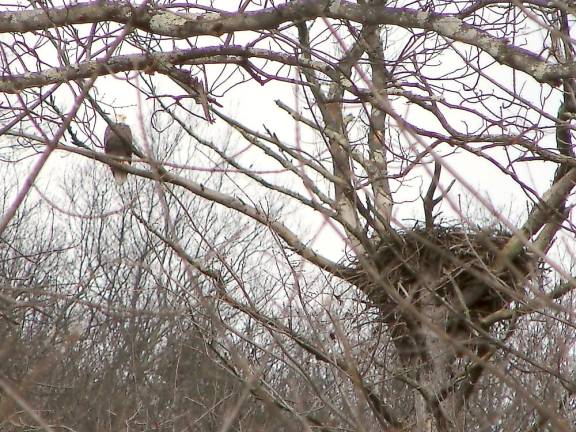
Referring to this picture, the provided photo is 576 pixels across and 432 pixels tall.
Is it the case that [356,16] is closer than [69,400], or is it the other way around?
Answer: [356,16]

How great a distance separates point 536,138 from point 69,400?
4.30 meters

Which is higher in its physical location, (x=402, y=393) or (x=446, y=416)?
(x=402, y=393)

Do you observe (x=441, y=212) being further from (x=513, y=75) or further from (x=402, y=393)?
(x=513, y=75)

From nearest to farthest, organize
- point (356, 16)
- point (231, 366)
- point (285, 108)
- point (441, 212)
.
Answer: point (356, 16), point (231, 366), point (441, 212), point (285, 108)

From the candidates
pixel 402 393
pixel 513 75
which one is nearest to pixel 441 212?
pixel 402 393

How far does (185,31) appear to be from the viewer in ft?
10.6

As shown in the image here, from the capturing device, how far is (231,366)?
3691 mm

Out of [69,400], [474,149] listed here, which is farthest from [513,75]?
[69,400]

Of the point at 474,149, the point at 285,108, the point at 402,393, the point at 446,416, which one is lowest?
the point at 446,416

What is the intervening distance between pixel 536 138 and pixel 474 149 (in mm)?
659

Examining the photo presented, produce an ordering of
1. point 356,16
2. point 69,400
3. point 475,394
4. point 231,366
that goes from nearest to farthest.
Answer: point 356,16
point 231,366
point 475,394
point 69,400

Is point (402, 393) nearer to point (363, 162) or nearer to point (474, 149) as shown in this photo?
point (363, 162)

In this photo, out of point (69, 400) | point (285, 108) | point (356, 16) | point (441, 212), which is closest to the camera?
point (356, 16)

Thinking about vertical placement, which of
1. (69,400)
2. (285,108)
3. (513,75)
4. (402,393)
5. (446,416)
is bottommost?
(69,400)
